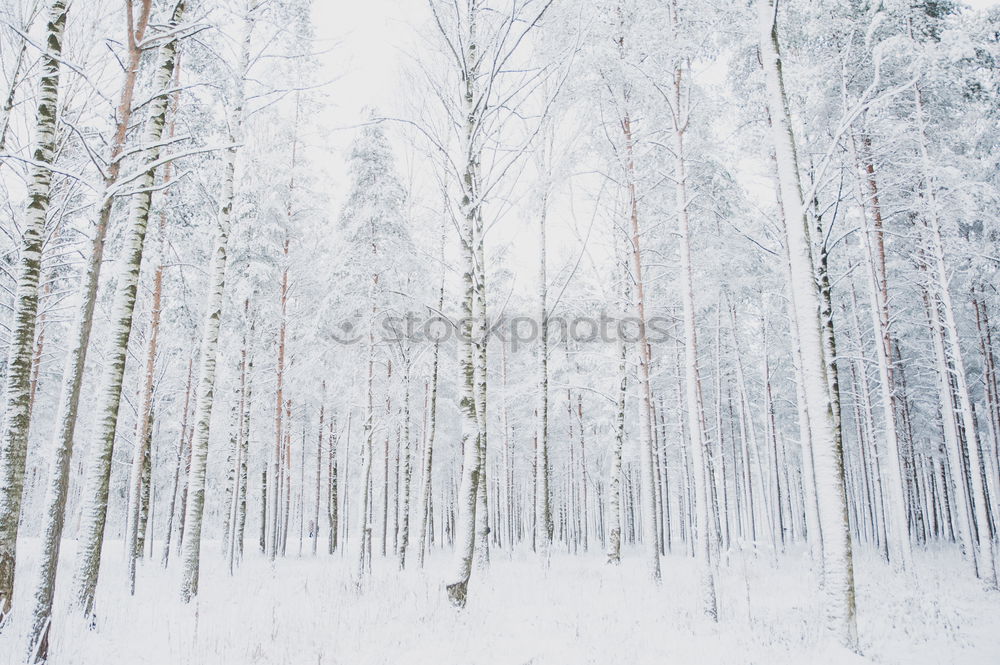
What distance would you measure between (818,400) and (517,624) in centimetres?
481

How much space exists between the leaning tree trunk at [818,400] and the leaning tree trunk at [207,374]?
878 centimetres

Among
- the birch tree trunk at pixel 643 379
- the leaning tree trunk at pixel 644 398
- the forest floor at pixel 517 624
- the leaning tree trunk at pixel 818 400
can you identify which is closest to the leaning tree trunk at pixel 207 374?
the forest floor at pixel 517 624

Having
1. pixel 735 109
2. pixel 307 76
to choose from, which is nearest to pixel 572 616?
pixel 735 109

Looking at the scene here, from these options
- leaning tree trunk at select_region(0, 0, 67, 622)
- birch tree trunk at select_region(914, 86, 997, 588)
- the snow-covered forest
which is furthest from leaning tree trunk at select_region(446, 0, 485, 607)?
birch tree trunk at select_region(914, 86, 997, 588)

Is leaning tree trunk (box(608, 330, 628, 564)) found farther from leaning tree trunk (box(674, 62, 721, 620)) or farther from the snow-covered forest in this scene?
leaning tree trunk (box(674, 62, 721, 620))

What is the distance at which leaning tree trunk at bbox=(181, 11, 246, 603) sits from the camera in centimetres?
904

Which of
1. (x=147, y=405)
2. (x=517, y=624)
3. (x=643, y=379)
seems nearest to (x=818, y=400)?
(x=643, y=379)

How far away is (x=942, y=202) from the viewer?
12.9m

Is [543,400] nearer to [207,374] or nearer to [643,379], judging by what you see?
[643,379]

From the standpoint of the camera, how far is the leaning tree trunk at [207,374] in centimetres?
904

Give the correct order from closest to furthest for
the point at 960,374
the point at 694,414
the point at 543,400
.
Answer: the point at 694,414
the point at 960,374
the point at 543,400

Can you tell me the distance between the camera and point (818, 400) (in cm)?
633

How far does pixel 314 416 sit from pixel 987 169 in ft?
103

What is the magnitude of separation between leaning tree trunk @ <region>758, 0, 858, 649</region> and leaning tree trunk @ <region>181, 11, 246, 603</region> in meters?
8.78
